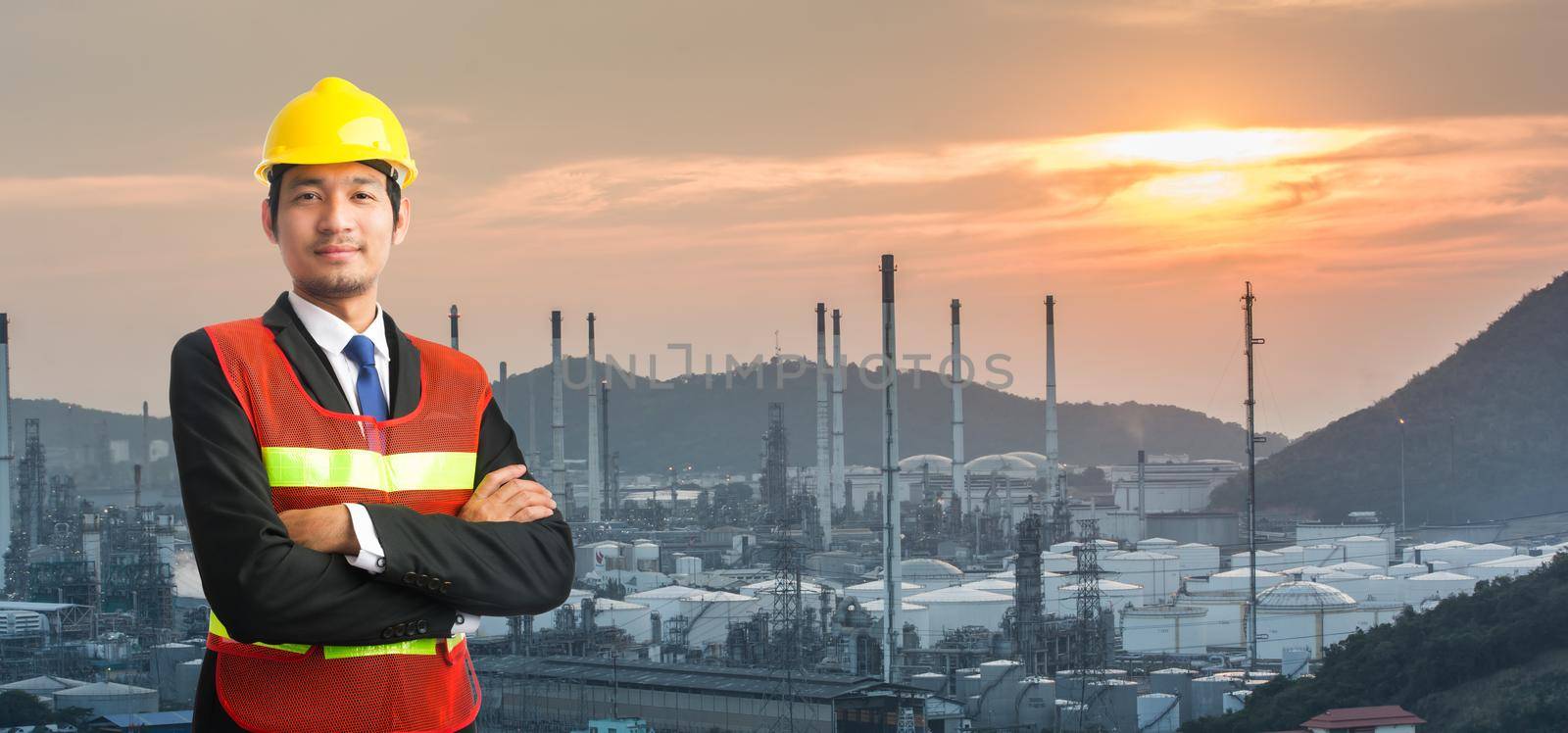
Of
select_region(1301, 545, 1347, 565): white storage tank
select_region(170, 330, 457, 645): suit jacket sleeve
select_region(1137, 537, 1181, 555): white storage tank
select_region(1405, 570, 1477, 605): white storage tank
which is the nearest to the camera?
select_region(170, 330, 457, 645): suit jacket sleeve

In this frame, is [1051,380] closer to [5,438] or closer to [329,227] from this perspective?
[5,438]

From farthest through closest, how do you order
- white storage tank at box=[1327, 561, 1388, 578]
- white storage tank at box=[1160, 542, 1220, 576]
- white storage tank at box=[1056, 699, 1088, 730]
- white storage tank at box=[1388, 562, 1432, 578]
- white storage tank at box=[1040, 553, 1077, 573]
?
white storage tank at box=[1160, 542, 1220, 576]
white storage tank at box=[1040, 553, 1077, 573]
white storage tank at box=[1327, 561, 1388, 578]
white storage tank at box=[1388, 562, 1432, 578]
white storage tank at box=[1056, 699, 1088, 730]

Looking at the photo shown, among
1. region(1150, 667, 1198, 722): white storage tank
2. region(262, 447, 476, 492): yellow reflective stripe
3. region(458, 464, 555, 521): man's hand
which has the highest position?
region(262, 447, 476, 492): yellow reflective stripe

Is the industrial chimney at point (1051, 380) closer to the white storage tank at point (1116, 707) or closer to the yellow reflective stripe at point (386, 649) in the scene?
the white storage tank at point (1116, 707)

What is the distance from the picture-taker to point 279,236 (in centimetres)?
139

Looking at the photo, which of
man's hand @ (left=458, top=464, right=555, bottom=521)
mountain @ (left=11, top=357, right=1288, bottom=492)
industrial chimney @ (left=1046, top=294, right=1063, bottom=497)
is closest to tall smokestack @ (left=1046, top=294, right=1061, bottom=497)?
industrial chimney @ (left=1046, top=294, right=1063, bottom=497)

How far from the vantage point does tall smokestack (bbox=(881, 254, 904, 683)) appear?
1889 centimetres

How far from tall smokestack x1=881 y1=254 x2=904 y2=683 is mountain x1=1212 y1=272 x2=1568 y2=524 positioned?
23026mm

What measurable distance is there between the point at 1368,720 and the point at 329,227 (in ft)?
46.1

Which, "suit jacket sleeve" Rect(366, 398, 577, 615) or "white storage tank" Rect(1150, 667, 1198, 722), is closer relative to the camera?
"suit jacket sleeve" Rect(366, 398, 577, 615)

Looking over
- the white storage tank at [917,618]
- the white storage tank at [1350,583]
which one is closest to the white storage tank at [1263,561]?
the white storage tank at [1350,583]

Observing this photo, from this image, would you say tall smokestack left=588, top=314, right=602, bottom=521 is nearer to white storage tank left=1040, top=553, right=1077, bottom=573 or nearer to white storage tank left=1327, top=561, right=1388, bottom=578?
white storage tank left=1040, top=553, right=1077, bottom=573

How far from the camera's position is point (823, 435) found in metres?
30.8

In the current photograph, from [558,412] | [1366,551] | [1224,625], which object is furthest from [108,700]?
[1366,551]
